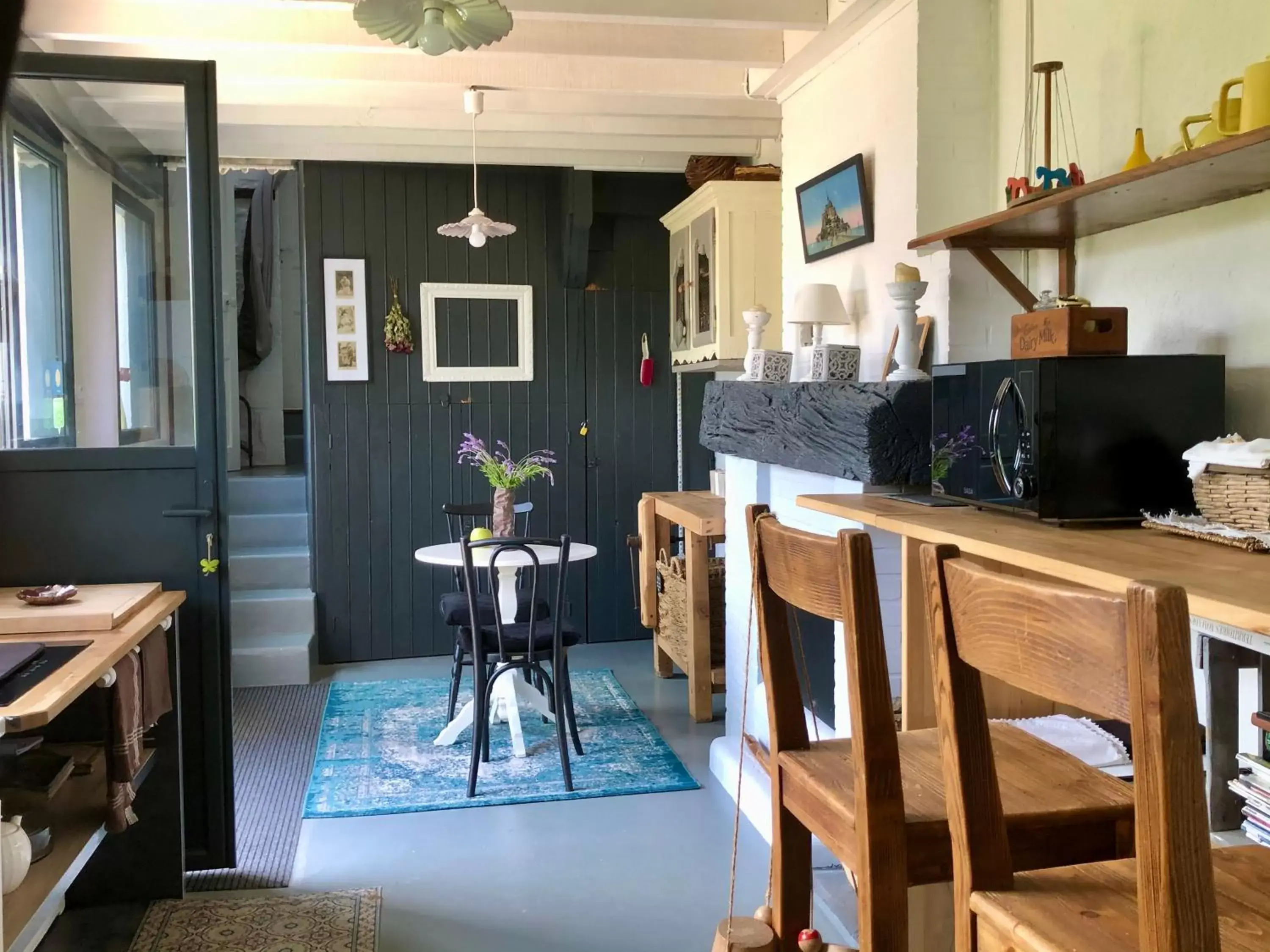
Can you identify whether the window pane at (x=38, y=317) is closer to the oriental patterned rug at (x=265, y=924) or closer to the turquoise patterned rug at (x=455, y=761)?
the oriental patterned rug at (x=265, y=924)

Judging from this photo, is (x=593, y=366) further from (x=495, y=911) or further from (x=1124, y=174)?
(x=1124, y=174)

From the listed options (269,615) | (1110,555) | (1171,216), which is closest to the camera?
(1110,555)

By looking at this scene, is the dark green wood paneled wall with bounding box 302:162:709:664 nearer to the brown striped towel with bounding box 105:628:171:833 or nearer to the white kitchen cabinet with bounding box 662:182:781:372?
the white kitchen cabinet with bounding box 662:182:781:372

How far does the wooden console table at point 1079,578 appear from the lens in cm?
133

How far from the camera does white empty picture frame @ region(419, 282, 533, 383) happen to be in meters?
5.69

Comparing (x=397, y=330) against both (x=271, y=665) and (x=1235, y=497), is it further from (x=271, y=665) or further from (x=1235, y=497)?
(x=1235, y=497)

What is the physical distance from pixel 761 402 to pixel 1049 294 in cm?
122

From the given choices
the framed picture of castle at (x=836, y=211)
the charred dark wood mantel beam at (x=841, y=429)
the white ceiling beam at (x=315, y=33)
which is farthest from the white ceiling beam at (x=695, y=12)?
the charred dark wood mantel beam at (x=841, y=429)

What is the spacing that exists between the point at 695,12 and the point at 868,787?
258cm

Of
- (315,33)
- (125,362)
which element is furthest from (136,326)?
(315,33)

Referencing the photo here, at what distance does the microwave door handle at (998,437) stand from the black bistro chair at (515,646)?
183 cm

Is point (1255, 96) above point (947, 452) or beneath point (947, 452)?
above

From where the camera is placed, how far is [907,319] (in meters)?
2.84

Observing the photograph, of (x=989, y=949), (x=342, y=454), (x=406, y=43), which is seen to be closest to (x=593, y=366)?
(x=342, y=454)
